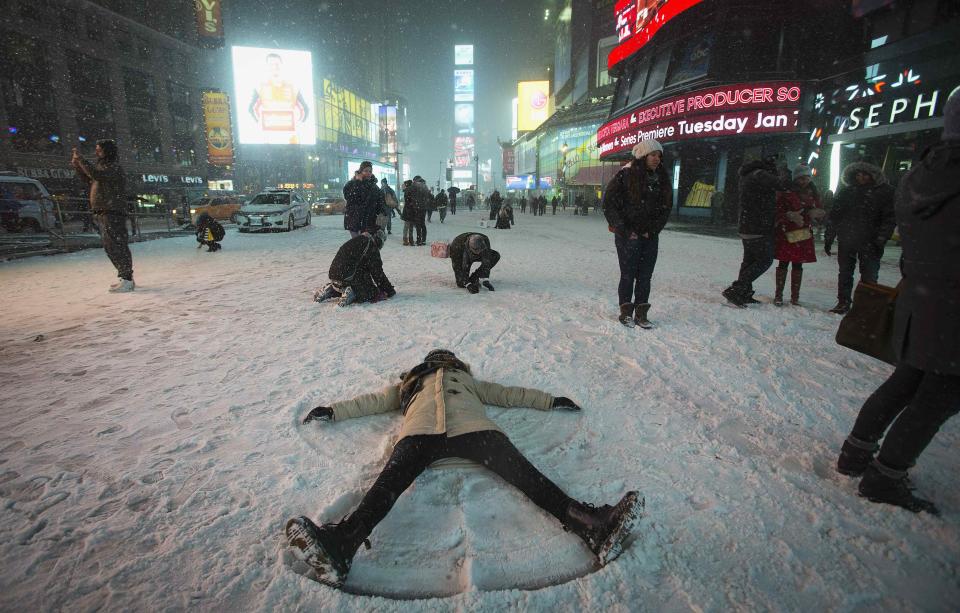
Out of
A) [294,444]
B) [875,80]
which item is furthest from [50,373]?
[875,80]

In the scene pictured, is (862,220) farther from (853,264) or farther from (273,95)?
(273,95)

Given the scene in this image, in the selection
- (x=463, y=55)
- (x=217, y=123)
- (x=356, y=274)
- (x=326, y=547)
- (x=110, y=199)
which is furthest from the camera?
(x=463, y=55)

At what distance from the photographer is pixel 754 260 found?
5566 millimetres

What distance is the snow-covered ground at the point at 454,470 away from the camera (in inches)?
66.0

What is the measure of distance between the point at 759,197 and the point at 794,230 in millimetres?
751

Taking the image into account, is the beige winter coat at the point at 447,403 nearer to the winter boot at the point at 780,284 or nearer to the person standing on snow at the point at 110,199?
the winter boot at the point at 780,284

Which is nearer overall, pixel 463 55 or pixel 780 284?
pixel 780 284

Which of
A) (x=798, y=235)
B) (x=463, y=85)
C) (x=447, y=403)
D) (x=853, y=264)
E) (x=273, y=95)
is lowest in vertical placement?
(x=447, y=403)

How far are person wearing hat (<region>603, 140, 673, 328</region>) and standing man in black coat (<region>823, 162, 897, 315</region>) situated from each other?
240 cm

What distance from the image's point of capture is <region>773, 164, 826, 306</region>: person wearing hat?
5531 mm

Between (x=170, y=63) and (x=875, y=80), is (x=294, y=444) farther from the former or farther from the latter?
(x=170, y=63)

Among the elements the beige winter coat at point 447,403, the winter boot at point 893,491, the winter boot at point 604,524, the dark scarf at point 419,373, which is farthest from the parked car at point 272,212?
the winter boot at point 893,491

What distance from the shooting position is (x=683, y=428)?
2877 millimetres

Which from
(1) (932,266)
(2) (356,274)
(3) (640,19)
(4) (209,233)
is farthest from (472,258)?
(3) (640,19)
